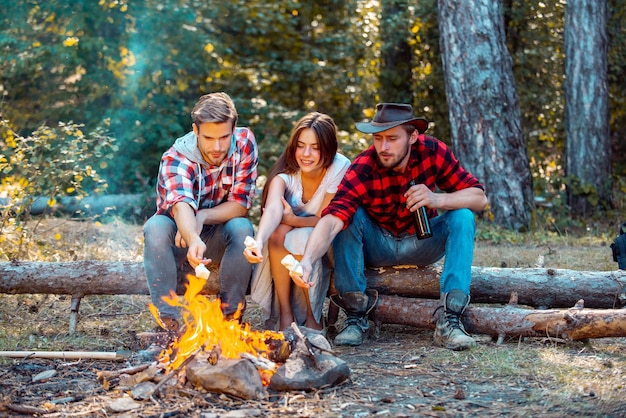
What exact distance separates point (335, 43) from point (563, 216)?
20.2 ft

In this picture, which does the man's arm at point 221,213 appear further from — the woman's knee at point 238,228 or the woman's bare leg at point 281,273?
the woman's bare leg at point 281,273

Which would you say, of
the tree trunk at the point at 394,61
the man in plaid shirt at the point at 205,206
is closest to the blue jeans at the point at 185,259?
the man in plaid shirt at the point at 205,206

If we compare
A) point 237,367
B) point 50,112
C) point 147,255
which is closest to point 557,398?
point 237,367

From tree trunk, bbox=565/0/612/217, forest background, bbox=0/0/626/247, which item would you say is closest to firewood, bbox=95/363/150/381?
forest background, bbox=0/0/626/247

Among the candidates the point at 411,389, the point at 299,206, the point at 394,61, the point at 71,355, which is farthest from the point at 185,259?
the point at 394,61

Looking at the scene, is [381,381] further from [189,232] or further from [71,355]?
[71,355]

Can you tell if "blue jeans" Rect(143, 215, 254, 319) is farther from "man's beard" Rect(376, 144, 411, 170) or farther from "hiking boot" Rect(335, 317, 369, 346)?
"man's beard" Rect(376, 144, 411, 170)

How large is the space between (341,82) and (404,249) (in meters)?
9.47

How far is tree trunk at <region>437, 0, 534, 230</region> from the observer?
31.1 feet

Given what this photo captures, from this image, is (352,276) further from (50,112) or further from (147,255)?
(50,112)

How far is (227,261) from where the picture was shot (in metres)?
5.06

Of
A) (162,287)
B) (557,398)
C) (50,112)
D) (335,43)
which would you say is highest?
(335,43)

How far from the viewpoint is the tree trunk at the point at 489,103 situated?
948 cm

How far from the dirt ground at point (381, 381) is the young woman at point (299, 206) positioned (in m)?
0.43
